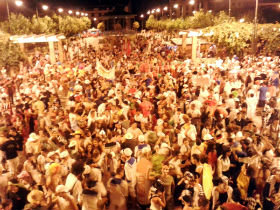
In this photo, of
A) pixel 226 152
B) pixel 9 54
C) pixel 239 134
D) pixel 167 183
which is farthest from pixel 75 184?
pixel 9 54

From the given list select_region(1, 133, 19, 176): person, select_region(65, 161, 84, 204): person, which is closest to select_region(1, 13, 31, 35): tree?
select_region(1, 133, 19, 176): person

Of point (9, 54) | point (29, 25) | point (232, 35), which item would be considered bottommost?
point (9, 54)

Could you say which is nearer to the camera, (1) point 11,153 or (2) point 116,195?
(2) point 116,195

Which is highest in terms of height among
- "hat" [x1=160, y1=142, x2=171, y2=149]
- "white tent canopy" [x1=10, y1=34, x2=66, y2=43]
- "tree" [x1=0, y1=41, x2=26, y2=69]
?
"white tent canopy" [x1=10, y1=34, x2=66, y2=43]

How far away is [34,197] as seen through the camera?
482 cm

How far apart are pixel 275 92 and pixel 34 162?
878cm

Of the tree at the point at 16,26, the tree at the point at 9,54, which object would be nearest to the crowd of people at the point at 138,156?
the tree at the point at 9,54

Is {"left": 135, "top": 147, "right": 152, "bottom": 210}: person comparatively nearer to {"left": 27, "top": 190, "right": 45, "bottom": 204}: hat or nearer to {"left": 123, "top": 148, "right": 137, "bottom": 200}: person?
{"left": 123, "top": 148, "right": 137, "bottom": 200}: person

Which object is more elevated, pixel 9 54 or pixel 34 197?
pixel 9 54

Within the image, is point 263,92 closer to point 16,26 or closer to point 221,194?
point 221,194

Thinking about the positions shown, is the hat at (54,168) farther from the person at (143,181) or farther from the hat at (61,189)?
the person at (143,181)

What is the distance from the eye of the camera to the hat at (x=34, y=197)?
4807 millimetres

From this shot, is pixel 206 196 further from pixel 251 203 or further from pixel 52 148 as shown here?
pixel 52 148

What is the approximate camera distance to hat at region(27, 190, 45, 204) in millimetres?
4807
